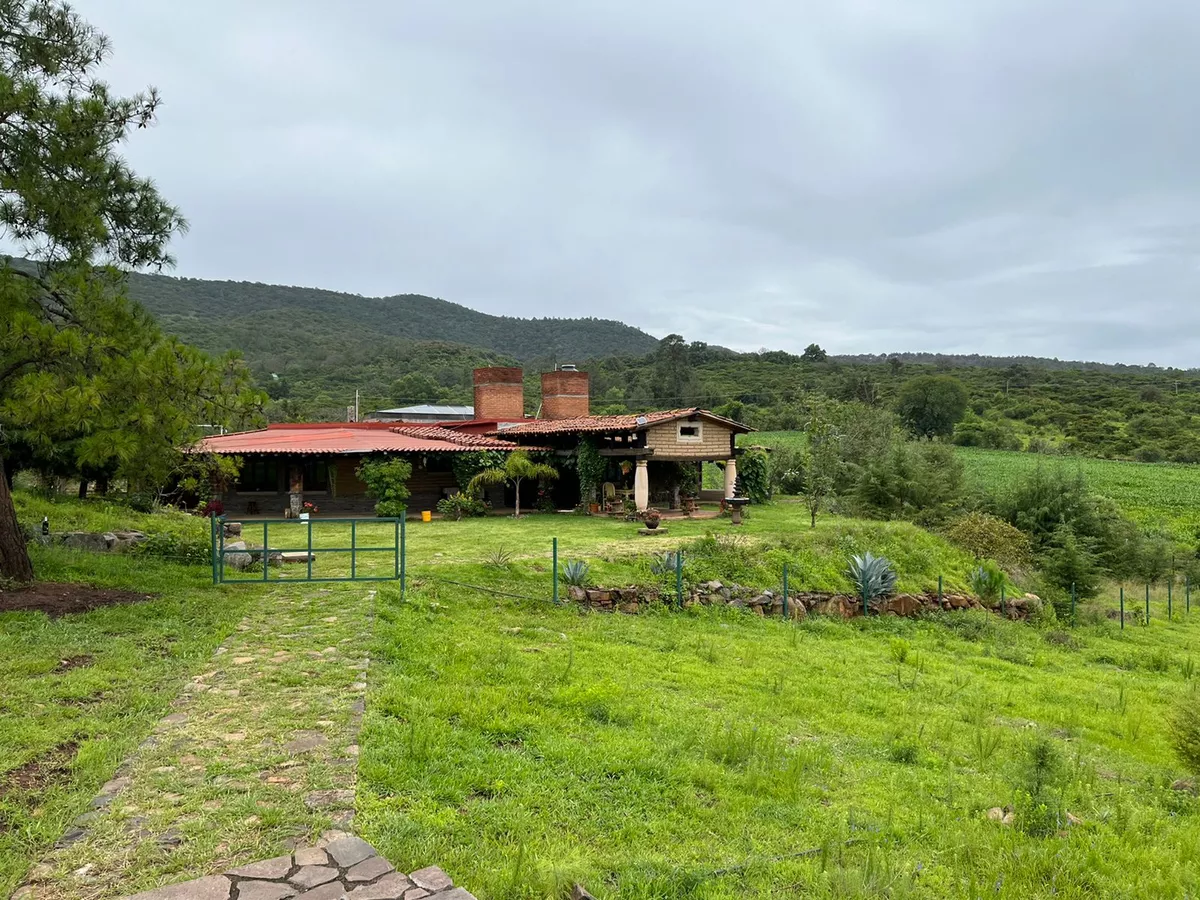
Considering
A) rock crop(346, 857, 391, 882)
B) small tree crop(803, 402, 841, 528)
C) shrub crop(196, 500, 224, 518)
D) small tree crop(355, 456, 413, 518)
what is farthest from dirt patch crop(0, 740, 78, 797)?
small tree crop(803, 402, 841, 528)

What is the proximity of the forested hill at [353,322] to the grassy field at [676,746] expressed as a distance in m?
70.5

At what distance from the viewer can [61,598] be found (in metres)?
9.20

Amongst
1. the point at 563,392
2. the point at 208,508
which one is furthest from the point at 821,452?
the point at 208,508

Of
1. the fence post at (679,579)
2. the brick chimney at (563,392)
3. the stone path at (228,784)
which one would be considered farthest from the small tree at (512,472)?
the stone path at (228,784)

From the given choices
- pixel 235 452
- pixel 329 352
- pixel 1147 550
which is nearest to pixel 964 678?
pixel 1147 550

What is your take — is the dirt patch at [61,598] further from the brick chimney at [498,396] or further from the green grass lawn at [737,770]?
the brick chimney at [498,396]

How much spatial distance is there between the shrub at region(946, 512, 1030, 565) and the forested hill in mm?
67150

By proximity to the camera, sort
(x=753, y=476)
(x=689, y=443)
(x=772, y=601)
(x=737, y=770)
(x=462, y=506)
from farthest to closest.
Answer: (x=753, y=476) → (x=689, y=443) → (x=462, y=506) → (x=772, y=601) → (x=737, y=770)

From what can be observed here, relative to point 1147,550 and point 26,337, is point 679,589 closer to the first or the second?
point 26,337

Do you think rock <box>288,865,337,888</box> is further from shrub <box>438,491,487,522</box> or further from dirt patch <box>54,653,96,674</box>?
shrub <box>438,491,487,522</box>

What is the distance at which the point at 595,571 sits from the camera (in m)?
13.3

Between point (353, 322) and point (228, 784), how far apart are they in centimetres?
9986

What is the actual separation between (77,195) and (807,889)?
983cm

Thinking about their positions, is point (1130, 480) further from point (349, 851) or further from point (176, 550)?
point (349, 851)
